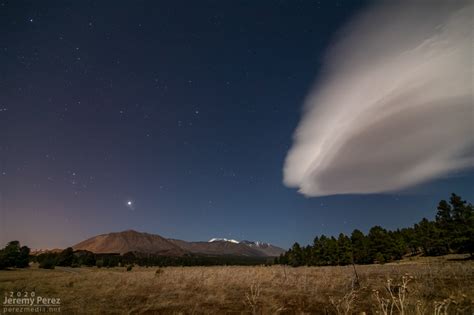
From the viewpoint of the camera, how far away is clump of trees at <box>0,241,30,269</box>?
128ft

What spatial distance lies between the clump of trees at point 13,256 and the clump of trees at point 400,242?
5586 centimetres

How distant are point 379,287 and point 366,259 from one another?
63.7 m

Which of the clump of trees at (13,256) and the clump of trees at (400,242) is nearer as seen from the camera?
the clump of trees at (13,256)

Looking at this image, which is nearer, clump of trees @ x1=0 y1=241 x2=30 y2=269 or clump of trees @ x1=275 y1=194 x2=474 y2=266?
clump of trees @ x1=0 y1=241 x2=30 y2=269

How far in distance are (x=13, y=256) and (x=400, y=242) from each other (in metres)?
82.5

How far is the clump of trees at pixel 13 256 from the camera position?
38.9 meters

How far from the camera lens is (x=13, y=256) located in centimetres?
4147

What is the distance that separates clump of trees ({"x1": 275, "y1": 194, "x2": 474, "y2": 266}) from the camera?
1955 inches

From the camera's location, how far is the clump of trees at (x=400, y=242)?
163ft

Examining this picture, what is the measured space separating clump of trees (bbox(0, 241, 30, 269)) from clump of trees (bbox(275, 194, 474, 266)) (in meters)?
55.9

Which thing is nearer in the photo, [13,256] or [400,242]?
[13,256]

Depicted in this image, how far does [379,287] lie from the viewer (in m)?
11.5

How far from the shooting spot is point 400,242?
221ft

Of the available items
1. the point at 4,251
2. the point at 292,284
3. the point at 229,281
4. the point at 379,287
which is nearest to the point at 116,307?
the point at 229,281
